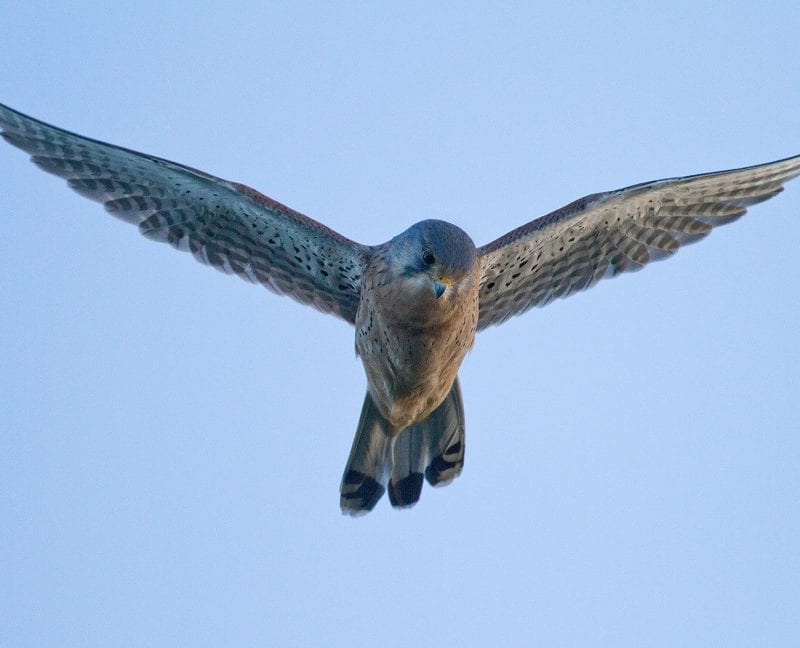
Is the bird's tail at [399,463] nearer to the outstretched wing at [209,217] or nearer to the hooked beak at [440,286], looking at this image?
the outstretched wing at [209,217]

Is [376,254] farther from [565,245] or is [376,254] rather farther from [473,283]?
[565,245]

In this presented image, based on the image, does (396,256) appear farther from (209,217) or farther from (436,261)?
(209,217)

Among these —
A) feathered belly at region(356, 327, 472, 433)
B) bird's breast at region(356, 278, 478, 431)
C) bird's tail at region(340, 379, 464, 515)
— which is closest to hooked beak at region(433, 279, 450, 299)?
bird's breast at region(356, 278, 478, 431)

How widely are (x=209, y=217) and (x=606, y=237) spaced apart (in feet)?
9.54

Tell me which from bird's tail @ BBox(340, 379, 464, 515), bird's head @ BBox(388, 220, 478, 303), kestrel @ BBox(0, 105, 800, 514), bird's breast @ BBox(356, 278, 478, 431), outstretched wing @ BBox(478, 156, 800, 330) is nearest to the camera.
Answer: bird's head @ BBox(388, 220, 478, 303)

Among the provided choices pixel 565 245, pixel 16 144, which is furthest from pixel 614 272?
pixel 16 144

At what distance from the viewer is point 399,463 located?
1066 centimetres

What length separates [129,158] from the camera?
9.85m

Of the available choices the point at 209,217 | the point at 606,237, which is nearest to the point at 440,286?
the point at 606,237

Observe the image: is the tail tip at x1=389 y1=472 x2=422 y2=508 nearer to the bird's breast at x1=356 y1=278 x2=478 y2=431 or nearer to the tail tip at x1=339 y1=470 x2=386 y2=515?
the tail tip at x1=339 y1=470 x2=386 y2=515

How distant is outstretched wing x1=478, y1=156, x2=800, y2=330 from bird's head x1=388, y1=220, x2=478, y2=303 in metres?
0.96

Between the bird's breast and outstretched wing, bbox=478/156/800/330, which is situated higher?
outstretched wing, bbox=478/156/800/330

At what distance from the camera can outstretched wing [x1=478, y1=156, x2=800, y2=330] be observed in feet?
33.3

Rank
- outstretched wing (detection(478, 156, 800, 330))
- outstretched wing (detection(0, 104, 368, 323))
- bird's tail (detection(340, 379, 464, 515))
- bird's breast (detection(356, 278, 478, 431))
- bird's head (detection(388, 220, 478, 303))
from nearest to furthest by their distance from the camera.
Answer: bird's head (detection(388, 220, 478, 303)) → bird's breast (detection(356, 278, 478, 431)) → outstretched wing (detection(0, 104, 368, 323)) → outstretched wing (detection(478, 156, 800, 330)) → bird's tail (detection(340, 379, 464, 515))
